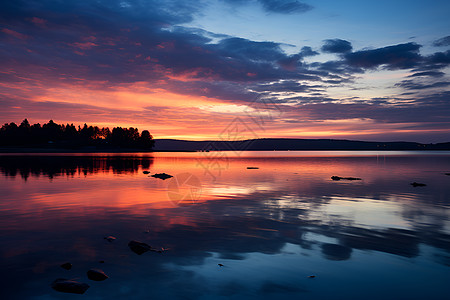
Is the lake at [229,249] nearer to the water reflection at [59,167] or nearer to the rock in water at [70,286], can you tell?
the rock in water at [70,286]

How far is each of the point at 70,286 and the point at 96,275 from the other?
97 cm

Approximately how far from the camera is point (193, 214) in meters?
21.4

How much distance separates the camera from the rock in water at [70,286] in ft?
30.8

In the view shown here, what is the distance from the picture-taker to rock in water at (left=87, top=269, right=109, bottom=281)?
1029cm

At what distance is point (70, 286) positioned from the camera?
945cm

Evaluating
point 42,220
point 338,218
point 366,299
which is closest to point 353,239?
point 338,218

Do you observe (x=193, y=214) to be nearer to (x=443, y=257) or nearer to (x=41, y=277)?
(x=41, y=277)

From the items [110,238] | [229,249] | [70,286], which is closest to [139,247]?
[110,238]

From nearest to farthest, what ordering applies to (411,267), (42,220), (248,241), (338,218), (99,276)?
(99,276), (411,267), (248,241), (42,220), (338,218)

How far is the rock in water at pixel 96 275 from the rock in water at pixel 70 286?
24.1 inches

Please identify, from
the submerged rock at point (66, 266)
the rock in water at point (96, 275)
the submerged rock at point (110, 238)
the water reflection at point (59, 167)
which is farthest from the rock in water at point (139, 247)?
the water reflection at point (59, 167)

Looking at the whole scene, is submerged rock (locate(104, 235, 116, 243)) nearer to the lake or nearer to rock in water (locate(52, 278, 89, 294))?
the lake

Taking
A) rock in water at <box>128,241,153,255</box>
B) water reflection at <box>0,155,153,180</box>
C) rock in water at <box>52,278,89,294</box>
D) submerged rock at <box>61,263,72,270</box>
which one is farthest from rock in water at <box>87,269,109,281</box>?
water reflection at <box>0,155,153,180</box>

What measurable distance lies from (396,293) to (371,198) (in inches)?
876
